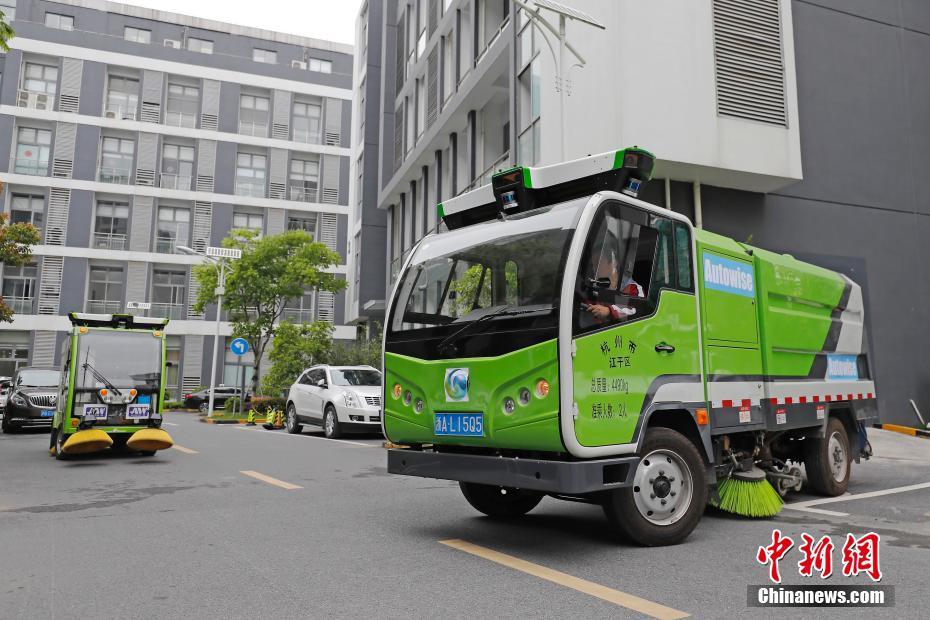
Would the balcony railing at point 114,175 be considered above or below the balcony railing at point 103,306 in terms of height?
above

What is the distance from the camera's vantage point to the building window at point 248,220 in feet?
145

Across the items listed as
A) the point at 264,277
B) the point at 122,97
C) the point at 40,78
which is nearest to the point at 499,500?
the point at 264,277

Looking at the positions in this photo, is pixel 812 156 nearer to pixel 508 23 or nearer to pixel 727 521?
pixel 508 23

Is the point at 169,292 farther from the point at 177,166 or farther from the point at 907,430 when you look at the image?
the point at 907,430

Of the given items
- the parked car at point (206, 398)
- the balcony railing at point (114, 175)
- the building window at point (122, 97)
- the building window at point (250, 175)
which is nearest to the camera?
the parked car at point (206, 398)

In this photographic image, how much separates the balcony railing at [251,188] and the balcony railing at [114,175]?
20.3 feet

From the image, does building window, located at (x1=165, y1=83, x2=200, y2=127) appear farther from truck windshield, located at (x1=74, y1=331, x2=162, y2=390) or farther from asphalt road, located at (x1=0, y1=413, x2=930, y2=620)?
asphalt road, located at (x1=0, y1=413, x2=930, y2=620)

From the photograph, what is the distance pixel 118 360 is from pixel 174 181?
34154mm

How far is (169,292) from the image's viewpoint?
139ft

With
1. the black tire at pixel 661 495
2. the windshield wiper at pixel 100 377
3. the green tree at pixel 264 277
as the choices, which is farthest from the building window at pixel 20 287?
the black tire at pixel 661 495

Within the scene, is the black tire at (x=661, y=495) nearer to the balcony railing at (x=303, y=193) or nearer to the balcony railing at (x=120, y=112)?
the balcony railing at (x=303, y=193)

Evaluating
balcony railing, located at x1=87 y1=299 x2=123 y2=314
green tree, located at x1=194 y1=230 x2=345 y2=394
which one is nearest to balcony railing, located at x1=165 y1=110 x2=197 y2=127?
balcony railing, located at x1=87 y1=299 x2=123 y2=314

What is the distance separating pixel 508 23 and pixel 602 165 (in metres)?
14.4

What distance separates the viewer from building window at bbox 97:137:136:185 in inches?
1652
